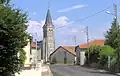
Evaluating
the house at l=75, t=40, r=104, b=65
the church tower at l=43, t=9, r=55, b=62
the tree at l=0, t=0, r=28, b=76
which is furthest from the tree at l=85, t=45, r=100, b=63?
the tree at l=0, t=0, r=28, b=76

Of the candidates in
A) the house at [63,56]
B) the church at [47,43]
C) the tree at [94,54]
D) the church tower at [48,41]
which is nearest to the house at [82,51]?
the house at [63,56]

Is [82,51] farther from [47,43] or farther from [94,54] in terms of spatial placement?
[47,43]

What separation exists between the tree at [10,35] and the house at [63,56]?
12075cm

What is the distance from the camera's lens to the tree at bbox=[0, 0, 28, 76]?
723 inches

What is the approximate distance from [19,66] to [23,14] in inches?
112

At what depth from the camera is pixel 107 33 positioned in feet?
312

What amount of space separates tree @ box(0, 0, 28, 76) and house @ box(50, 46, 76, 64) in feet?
396

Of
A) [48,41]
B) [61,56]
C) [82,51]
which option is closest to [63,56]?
[61,56]

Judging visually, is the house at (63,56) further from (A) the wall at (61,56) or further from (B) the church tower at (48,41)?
(B) the church tower at (48,41)

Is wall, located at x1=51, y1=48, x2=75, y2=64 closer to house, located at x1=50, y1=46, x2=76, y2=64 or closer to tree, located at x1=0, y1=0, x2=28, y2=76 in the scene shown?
house, located at x1=50, y1=46, x2=76, y2=64

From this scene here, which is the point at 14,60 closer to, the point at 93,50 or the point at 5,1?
the point at 5,1

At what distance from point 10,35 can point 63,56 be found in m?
126

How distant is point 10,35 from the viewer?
1878 cm

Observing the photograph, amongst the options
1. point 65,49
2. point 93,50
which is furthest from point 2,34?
point 65,49
